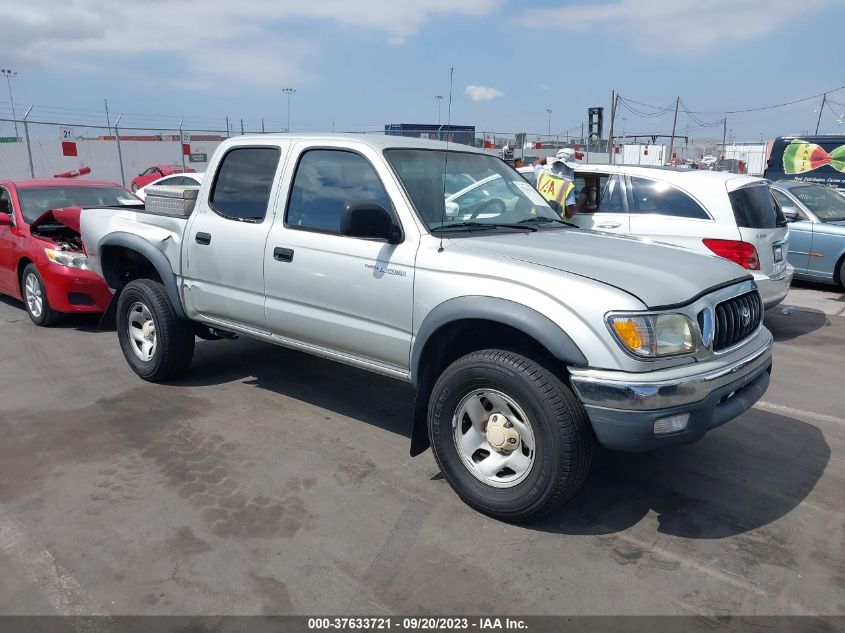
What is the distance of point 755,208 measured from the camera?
6828 mm

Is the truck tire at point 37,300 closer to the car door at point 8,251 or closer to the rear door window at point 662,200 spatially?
the car door at point 8,251

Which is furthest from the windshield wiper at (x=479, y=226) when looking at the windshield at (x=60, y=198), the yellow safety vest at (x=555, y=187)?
the windshield at (x=60, y=198)

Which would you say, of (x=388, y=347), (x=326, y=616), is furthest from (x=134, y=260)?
(x=326, y=616)

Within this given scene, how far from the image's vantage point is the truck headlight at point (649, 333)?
302cm

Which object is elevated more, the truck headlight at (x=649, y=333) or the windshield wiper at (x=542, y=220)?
the windshield wiper at (x=542, y=220)

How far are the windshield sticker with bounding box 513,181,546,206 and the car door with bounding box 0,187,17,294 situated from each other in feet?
19.8

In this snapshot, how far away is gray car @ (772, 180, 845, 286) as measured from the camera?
31.2 feet

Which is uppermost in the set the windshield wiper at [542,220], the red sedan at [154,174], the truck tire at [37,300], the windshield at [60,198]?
the windshield wiper at [542,220]

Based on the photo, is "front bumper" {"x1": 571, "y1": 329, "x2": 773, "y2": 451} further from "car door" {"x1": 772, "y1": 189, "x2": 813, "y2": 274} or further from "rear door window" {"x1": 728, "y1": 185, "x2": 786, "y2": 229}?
"car door" {"x1": 772, "y1": 189, "x2": 813, "y2": 274}

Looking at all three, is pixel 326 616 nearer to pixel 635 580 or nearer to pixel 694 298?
pixel 635 580

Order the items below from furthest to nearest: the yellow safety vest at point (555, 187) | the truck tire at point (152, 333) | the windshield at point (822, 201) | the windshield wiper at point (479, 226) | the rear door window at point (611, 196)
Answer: the windshield at point (822, 201) → the yellow safety vest at point (555, 187) → the rear door window at point (611, 196) → the truck tire at point (152, 333) → the windshield wiper at point (479, 226)

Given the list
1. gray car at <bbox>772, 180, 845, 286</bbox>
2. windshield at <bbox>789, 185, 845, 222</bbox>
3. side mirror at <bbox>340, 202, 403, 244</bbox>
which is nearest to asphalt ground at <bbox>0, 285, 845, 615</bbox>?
side mirror at <bbox>340, 202, 403, 244</bbox>

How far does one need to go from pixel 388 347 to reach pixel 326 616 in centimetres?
156

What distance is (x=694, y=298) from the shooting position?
3.23 meters
